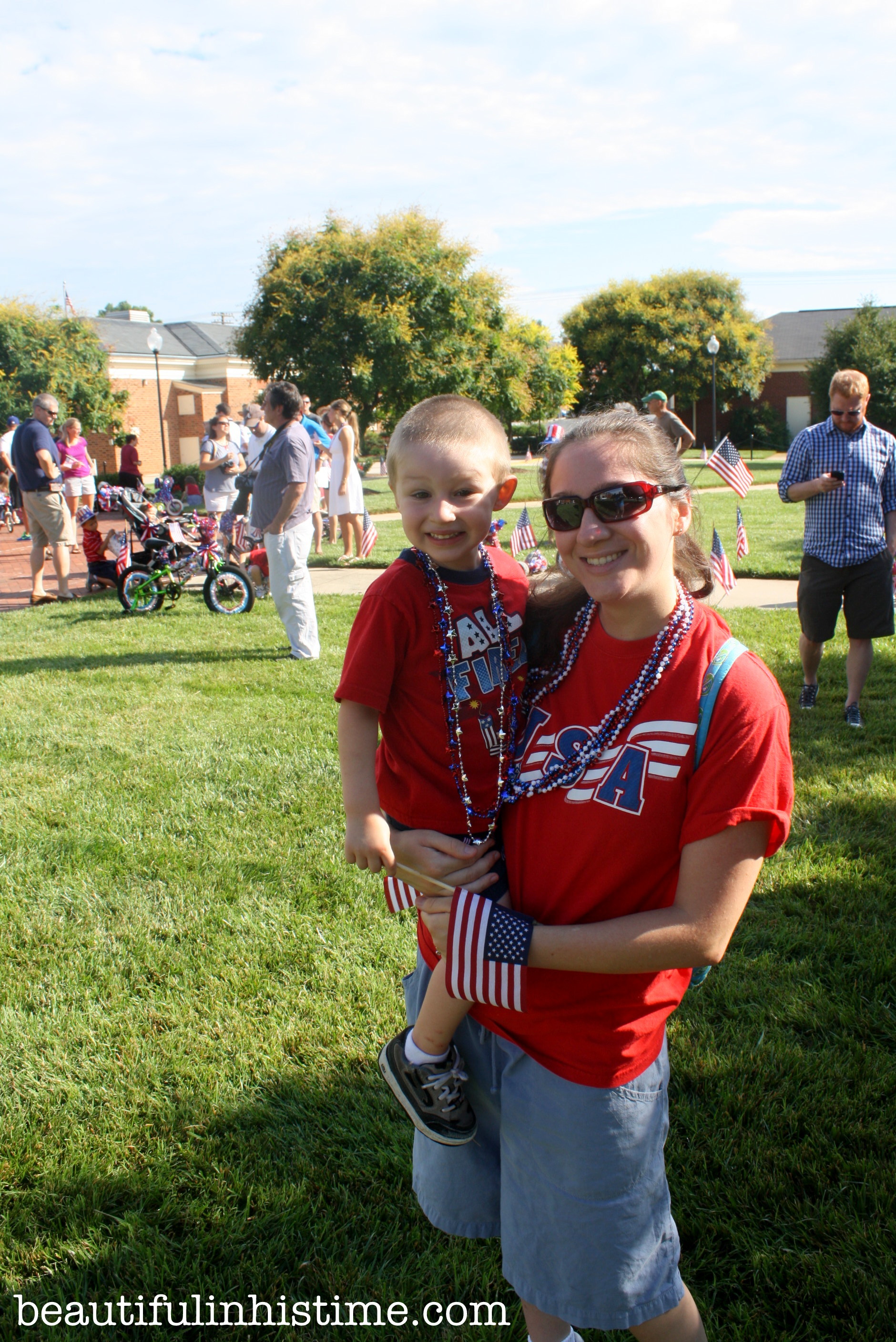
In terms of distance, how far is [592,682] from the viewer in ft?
5.45

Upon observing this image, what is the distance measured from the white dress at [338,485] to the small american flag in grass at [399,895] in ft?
34.7

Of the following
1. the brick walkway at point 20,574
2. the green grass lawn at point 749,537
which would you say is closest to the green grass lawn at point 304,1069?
the green grass lawn at point 749,537

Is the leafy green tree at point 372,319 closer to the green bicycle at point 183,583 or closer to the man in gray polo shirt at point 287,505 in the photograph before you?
the green bicycle at point 183,583

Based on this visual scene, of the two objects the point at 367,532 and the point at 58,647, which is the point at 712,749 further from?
the point at 367,532

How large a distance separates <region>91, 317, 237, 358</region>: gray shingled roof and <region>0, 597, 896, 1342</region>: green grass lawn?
1706 inches

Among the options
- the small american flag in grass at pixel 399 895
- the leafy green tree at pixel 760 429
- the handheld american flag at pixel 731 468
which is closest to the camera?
the small american flag in grass at pixel 399 895

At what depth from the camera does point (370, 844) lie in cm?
177

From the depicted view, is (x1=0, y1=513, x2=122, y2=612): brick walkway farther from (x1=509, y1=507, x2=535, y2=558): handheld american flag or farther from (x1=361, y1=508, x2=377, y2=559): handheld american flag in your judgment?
(x1=509, y1=507, x2=535, y2=558): handheld american flag

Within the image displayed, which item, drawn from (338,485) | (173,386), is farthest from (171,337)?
(338,485)

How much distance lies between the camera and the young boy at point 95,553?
11.1 m

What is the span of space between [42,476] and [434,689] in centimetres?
1017

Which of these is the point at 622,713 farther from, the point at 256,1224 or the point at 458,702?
the point at 256,1224

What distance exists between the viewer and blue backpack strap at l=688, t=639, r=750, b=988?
1.46 m

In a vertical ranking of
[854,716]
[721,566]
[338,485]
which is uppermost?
[338,485]
